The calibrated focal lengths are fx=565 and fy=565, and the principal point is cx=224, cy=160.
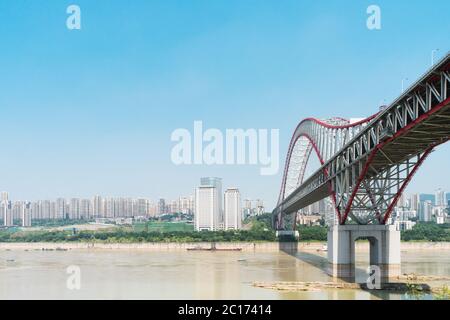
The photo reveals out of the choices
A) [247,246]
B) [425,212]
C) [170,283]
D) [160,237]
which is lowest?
[247,246]

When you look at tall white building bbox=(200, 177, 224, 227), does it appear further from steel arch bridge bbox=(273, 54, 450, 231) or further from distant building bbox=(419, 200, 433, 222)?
steel arch bridge bbox=(273, 54, 450, 231)

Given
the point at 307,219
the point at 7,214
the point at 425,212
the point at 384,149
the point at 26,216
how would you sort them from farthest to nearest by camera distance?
the point at 26,216 < the point at 7,214 < the point at 425,212 < the point at 307,219 < the point at 384,149

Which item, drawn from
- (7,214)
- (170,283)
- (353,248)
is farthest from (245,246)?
(7,214)

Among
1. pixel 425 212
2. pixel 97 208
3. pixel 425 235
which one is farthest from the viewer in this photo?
pixel 97 208

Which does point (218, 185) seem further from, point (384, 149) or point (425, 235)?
point (384, 149)

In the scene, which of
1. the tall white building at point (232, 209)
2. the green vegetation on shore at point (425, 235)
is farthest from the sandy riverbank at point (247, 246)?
the tall white building at point (232, 209)

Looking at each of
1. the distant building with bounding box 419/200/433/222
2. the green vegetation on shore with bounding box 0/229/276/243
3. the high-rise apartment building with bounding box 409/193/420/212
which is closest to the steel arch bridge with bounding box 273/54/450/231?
the green vegetation on shore with bounding box 0/229/276/243
